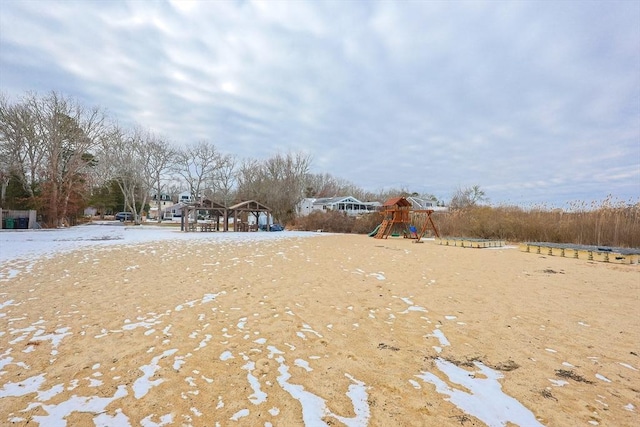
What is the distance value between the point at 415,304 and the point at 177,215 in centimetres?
7111

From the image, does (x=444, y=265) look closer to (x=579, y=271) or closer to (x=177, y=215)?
(x=579, y=271)

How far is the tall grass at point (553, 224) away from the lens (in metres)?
14.7

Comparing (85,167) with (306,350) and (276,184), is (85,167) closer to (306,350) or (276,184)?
(276,184)

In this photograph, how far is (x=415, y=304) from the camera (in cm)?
542

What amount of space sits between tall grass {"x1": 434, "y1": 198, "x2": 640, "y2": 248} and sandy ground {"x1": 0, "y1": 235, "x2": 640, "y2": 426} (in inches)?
402

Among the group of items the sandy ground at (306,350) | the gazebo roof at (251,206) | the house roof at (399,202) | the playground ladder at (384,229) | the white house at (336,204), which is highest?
the white house at (336,204)

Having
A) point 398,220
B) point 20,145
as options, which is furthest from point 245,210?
point 20,145

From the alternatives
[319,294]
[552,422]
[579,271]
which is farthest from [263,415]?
[579,271]

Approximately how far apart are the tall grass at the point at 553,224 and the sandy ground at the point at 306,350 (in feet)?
33.5

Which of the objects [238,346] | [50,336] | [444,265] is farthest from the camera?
[444,265]

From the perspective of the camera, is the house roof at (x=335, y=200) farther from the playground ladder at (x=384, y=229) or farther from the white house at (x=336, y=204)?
the playground ladder at (x=384, y=229)

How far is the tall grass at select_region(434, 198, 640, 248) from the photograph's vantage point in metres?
14.7

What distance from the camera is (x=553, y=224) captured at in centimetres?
1717

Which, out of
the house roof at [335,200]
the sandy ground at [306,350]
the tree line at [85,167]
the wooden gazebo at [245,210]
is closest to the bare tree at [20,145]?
the tree line at [85,167]
